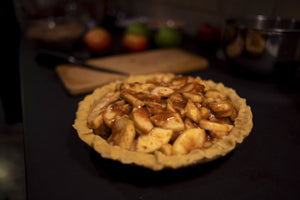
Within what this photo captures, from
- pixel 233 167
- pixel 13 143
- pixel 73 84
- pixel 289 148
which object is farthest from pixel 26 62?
pixel 289 148

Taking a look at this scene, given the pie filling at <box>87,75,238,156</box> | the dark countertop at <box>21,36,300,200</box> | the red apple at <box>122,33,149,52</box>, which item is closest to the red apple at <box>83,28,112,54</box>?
the red apple at <box>122,33,149,52</box>

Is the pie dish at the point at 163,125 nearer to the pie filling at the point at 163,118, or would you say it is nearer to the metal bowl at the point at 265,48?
the pie filling at the point at 163,118

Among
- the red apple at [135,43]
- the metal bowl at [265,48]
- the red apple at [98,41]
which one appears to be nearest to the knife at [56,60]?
the red apple at [98,41]

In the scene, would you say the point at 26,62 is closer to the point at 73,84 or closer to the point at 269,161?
the point at 73,84

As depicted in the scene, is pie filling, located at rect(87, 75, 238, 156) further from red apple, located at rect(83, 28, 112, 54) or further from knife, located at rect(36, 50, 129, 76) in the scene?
red apple, located at rect(83, 28, 112, 54)

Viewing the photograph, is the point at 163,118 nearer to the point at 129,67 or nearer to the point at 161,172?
the point at 161,172

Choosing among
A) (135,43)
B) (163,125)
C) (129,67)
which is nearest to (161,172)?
(163,125)

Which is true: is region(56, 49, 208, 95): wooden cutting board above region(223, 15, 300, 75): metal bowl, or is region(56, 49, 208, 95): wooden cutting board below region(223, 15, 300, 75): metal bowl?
below
